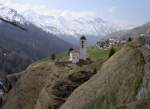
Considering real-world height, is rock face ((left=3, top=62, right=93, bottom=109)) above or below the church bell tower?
below

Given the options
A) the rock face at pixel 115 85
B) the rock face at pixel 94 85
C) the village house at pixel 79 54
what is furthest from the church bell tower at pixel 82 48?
the rock face at pixel 115 85

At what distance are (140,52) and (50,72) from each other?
20.3m

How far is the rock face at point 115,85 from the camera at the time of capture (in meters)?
34.2

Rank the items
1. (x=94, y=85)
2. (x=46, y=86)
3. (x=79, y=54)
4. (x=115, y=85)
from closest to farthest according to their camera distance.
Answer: (x=115, y=85) < (x=94, y=85) < (x=46, y=86) < (x=79, y=54)

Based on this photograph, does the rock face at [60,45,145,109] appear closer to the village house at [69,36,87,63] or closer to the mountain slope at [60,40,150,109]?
the mountain slope at [60,40,150,109]

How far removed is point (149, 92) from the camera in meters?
29.5

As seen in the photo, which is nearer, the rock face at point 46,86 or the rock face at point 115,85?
the rock face at point 115,85

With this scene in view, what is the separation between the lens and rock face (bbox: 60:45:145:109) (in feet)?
112

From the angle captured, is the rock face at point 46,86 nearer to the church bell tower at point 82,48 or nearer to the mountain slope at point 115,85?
the mountain slope at point 115,85

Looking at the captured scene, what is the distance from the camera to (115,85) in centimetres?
3606

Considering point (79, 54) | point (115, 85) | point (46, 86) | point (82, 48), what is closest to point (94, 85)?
point (115, 85)

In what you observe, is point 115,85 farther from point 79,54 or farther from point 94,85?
point 79,54

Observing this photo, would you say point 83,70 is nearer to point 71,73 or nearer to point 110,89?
point 71,73

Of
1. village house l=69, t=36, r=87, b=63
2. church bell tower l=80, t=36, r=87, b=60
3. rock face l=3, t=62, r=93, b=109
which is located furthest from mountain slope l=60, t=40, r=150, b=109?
church bell tower l=80, t=36, r=87, b=60
